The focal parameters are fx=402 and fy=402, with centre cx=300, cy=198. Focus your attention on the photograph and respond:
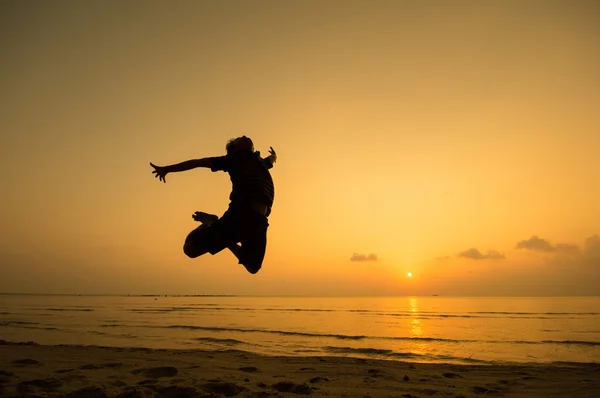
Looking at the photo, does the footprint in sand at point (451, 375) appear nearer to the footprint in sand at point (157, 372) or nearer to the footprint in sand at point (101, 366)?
the footprint in sand at point (157, 372)

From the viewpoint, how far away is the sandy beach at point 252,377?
5.78 m

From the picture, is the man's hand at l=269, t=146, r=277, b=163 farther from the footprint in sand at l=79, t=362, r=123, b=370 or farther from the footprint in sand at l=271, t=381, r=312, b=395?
the footprint in sand at l=79, t=362, r=123, b=370

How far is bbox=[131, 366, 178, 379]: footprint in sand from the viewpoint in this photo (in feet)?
22.9

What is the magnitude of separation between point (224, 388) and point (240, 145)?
3.59 metres

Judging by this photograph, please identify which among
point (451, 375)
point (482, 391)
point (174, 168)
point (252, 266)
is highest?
point (174, 168)

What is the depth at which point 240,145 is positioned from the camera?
200 inches

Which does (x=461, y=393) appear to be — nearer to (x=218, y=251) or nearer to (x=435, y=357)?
(x=218, y=251)

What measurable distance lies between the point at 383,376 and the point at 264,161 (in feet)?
16.2

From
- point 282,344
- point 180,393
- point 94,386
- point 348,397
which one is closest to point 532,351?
point 282,344

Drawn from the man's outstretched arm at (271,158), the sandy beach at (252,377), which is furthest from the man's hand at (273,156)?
the sandy beach at (252,377)

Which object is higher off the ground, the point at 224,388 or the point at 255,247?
the point at 255,247

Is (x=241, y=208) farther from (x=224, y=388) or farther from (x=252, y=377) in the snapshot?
(x=252, y=377)

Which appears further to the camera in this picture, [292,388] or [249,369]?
[249,369]

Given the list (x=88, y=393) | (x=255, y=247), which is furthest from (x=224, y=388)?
(x=255, y=247)
